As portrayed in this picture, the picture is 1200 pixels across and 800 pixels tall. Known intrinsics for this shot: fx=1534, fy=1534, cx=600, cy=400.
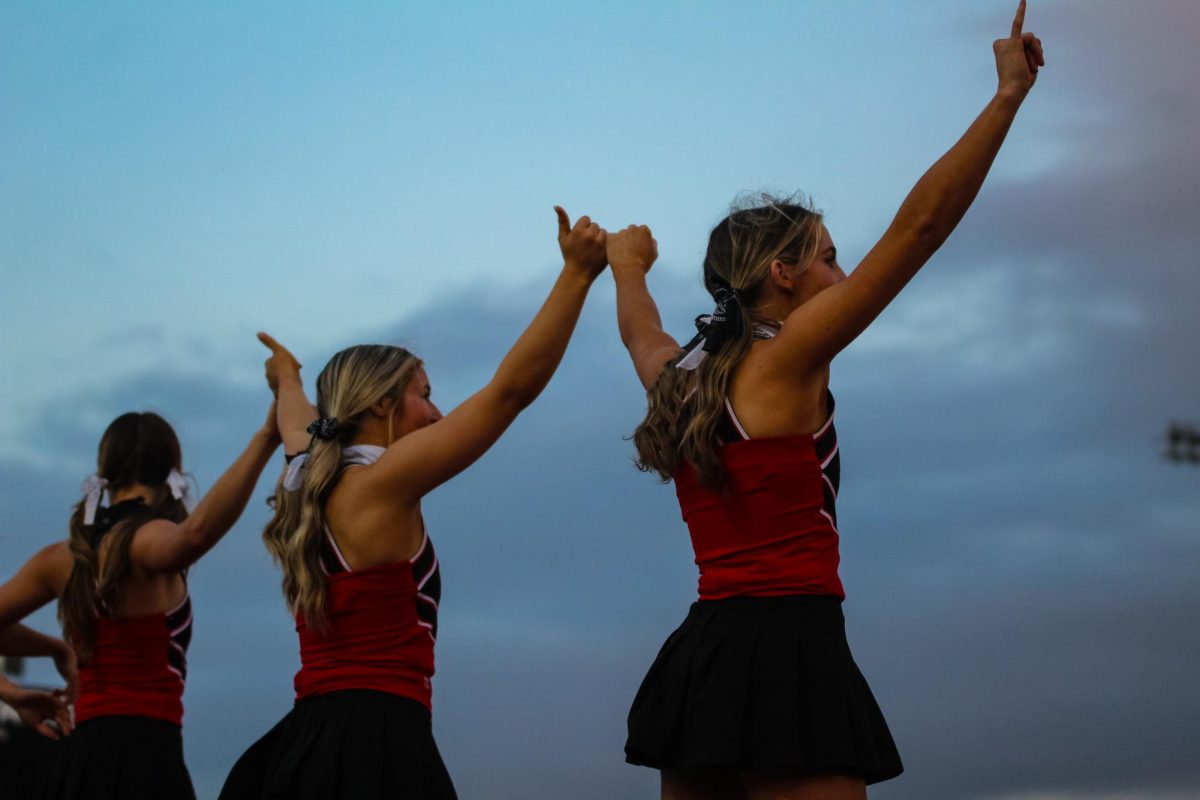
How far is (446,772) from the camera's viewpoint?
4336 millimetres

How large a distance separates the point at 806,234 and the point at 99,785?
3331 millimetres

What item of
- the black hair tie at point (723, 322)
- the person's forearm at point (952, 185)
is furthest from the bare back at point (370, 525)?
the person's forearm at point (952, 185)

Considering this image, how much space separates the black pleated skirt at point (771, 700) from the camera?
10.9 ft

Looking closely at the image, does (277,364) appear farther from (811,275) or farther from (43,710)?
(811,275)

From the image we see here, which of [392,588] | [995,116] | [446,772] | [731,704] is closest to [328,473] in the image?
[392,588]

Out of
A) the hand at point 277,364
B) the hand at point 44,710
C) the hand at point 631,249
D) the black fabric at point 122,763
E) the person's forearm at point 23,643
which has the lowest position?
the black fabric at point 122,763

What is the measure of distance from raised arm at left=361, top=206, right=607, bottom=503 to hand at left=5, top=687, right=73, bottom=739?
90.5 inches

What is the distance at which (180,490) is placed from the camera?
5750 millimetres

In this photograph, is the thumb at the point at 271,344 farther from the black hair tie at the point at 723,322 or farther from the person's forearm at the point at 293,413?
the black hair tie at the point at 723,322

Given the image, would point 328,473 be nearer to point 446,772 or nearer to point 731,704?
point 446,772

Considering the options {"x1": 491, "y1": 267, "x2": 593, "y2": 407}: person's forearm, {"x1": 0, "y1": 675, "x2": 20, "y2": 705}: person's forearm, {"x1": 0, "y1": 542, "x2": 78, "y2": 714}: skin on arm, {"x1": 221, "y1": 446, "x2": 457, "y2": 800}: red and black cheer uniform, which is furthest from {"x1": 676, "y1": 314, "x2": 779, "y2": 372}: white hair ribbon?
{"x1": 0, "y1": 675, "x2": 20, "y2": 705}: person's forearm

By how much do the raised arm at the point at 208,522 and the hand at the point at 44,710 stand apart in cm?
68

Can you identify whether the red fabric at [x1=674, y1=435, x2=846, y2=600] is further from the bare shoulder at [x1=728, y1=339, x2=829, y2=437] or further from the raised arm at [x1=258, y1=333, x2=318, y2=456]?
the raised arm at [x1=258, y1=333, x2=318, y2=456]

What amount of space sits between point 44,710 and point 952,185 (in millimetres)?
4119
